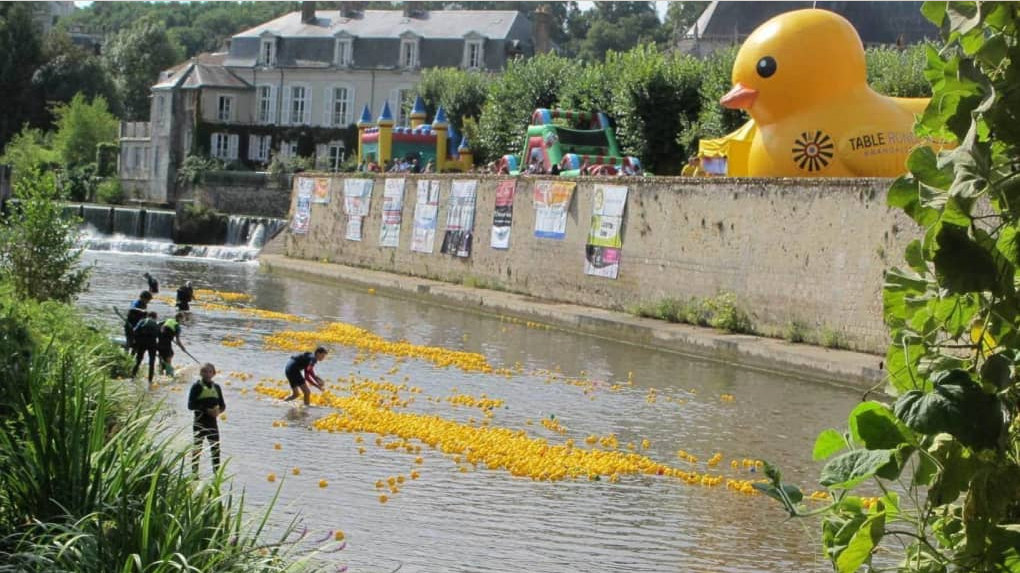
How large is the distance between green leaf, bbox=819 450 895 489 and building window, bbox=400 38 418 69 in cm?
7812

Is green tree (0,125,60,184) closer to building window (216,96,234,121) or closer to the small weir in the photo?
building window (216,96,234,121)

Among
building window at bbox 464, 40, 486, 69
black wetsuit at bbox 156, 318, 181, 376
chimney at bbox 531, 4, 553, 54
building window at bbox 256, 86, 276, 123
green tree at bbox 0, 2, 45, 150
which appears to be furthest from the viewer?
green tree at bbox 0, 2, 45, 150

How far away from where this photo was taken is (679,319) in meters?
31.1

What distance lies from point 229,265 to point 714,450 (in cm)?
3693

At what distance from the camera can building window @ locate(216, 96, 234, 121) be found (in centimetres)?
8112

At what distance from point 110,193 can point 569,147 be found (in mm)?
38627

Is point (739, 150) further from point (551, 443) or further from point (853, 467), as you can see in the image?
point (853, 467)

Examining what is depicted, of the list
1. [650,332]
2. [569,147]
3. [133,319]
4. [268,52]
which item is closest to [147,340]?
[133,319]

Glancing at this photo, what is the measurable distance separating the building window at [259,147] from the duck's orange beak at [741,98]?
2151 inches

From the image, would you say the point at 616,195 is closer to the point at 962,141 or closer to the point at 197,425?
the point at 197,425

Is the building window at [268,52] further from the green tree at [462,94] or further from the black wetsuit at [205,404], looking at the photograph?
the black wetsuit at [205,404]

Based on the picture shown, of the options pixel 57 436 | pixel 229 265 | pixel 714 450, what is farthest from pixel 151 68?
pixel 57 436

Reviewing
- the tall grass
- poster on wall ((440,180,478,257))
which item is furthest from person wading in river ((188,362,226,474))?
poster on wall ((440,180,478,257))

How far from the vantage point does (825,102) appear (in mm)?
28875
